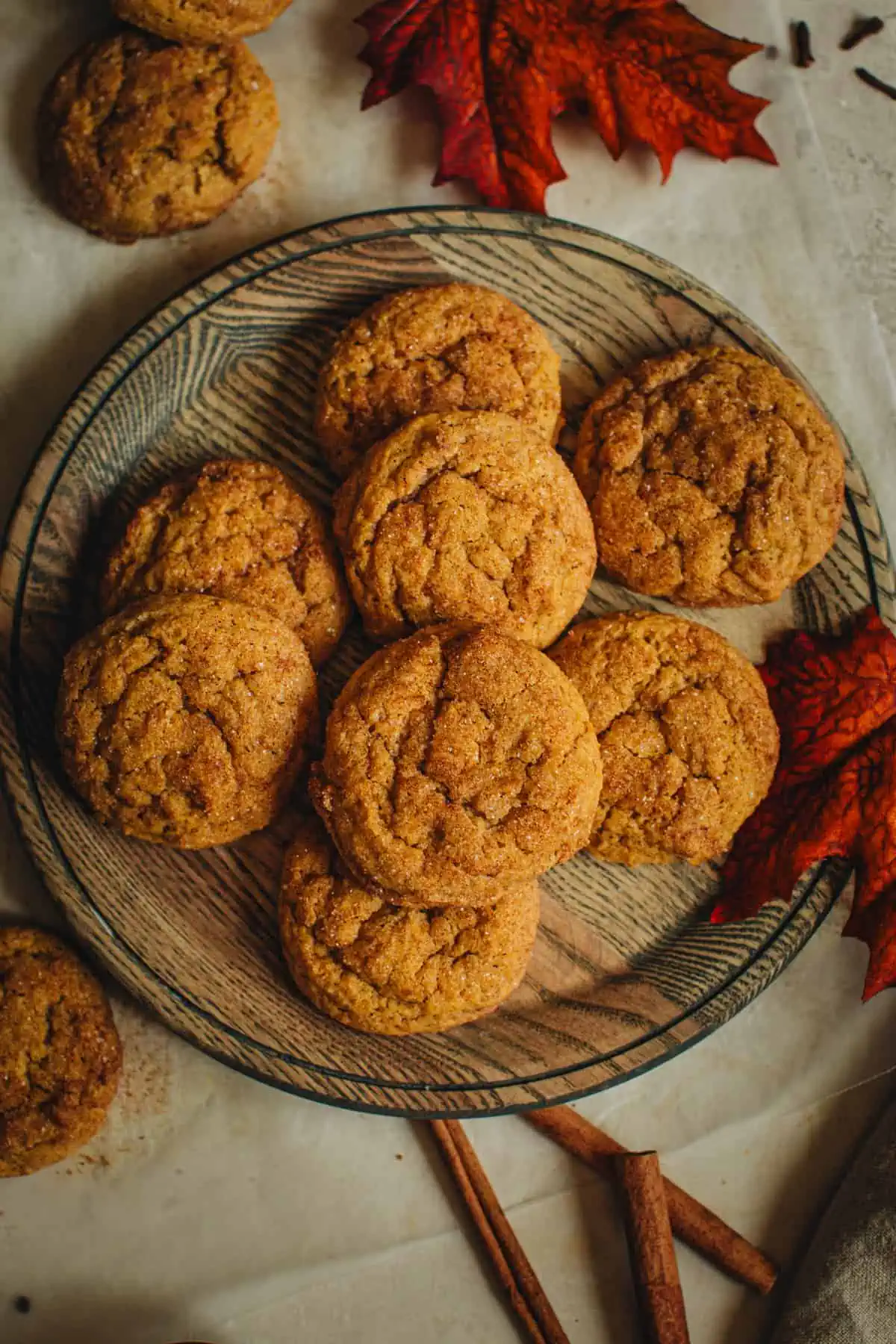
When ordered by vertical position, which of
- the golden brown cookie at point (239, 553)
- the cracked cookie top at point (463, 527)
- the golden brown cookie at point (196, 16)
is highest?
the golden brown cookie at point (196, 16)

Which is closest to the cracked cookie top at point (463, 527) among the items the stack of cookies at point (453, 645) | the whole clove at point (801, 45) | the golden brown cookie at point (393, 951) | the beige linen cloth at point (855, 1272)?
the stack of cookies at point (453, 645)

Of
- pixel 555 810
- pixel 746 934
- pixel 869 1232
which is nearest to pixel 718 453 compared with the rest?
pixel 555 810

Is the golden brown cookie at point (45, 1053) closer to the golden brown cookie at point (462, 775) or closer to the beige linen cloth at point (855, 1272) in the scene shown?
the golden brown cookie at point (462, 775)

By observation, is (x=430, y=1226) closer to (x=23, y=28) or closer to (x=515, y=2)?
(x=515, y=2)

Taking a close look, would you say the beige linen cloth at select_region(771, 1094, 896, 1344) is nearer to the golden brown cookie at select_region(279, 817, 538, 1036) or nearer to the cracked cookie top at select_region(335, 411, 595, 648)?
the golden brown cookie at select_region(279, 817, 538, 1036)

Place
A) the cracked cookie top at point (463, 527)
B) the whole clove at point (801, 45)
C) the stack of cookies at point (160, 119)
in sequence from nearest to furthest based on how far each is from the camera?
the cracked cookie top at point (463, 527) → the stack of cookies at point (160, 119) → the whole clove at point (801, 45)

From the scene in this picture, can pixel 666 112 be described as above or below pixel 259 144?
above

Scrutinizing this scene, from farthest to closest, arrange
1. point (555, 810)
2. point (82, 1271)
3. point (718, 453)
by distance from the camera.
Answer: point (82, 1271)
point (718, 453)
point (555, 810)

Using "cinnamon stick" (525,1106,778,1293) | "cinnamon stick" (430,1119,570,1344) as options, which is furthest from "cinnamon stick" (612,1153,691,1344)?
"cinnamon stick" (430,1119,570,1344)
